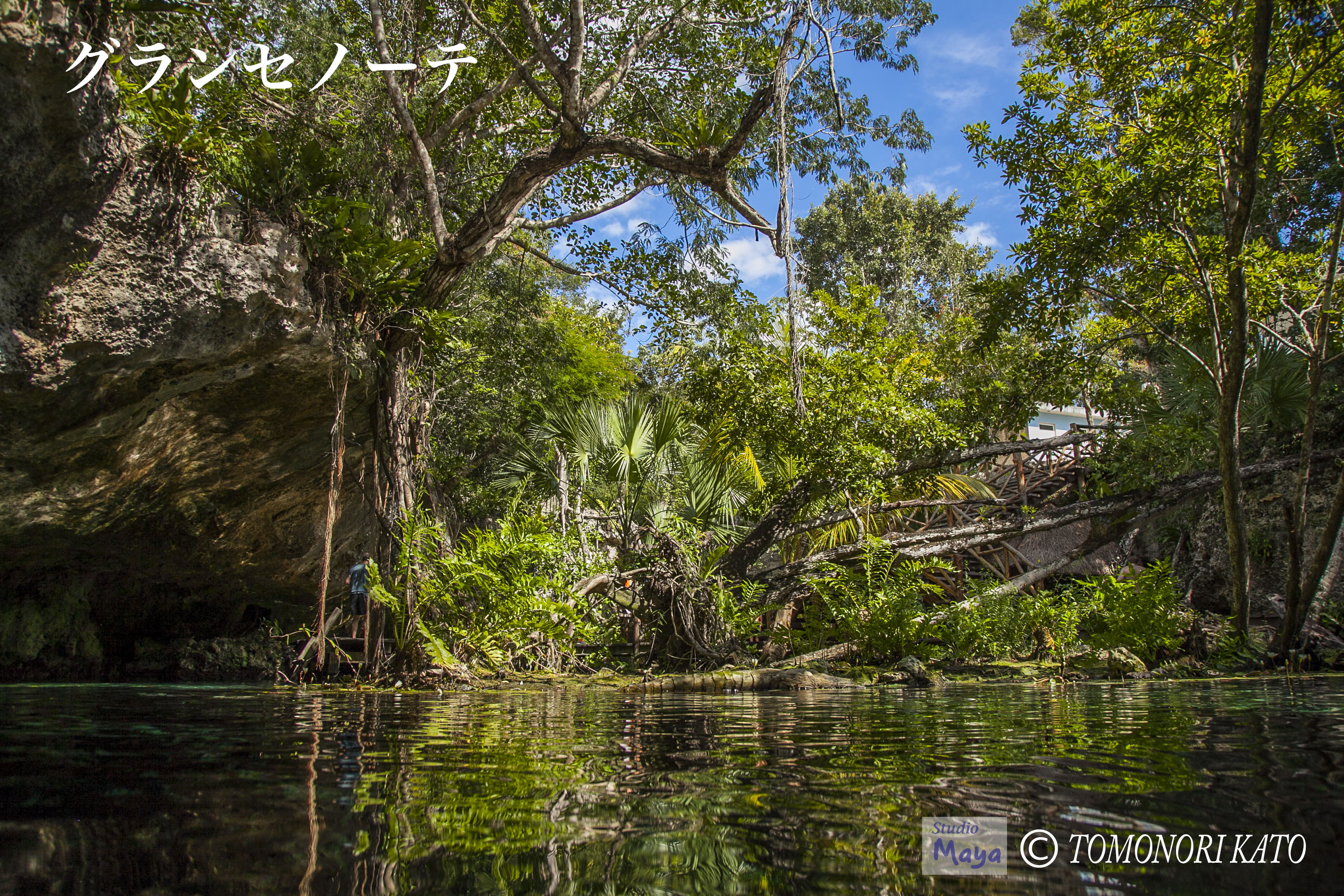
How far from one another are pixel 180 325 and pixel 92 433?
1160 millimetres

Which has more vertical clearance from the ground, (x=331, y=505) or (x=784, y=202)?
(x=784, y=202)

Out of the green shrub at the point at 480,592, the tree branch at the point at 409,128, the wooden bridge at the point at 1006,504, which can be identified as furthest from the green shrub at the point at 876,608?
the tree branch at the point at 409,128

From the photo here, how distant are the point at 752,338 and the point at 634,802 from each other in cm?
799

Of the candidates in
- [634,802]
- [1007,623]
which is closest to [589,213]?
[1007,623]

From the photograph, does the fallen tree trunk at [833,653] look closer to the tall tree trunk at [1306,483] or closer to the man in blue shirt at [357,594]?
the tall tree trunk at [1306,483]

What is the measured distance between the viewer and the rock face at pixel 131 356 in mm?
4430

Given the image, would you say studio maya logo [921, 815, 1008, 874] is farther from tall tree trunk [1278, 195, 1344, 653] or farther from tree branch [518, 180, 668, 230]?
tree branch [518, 180, 668, 230]

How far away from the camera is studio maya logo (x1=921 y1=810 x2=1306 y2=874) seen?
27.8 inches

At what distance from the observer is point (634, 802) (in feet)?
3.31

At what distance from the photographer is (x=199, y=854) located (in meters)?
0.72

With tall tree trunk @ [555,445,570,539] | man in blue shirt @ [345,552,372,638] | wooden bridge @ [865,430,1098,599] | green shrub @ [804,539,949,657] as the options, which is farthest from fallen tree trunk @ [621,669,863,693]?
wooden bridge @ [865,430,1098,599]

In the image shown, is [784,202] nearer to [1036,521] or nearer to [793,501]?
[793,501]

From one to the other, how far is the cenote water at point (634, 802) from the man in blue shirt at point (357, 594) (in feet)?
26.3

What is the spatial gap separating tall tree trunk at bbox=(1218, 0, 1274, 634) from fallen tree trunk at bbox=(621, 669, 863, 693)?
3501 millimetres
